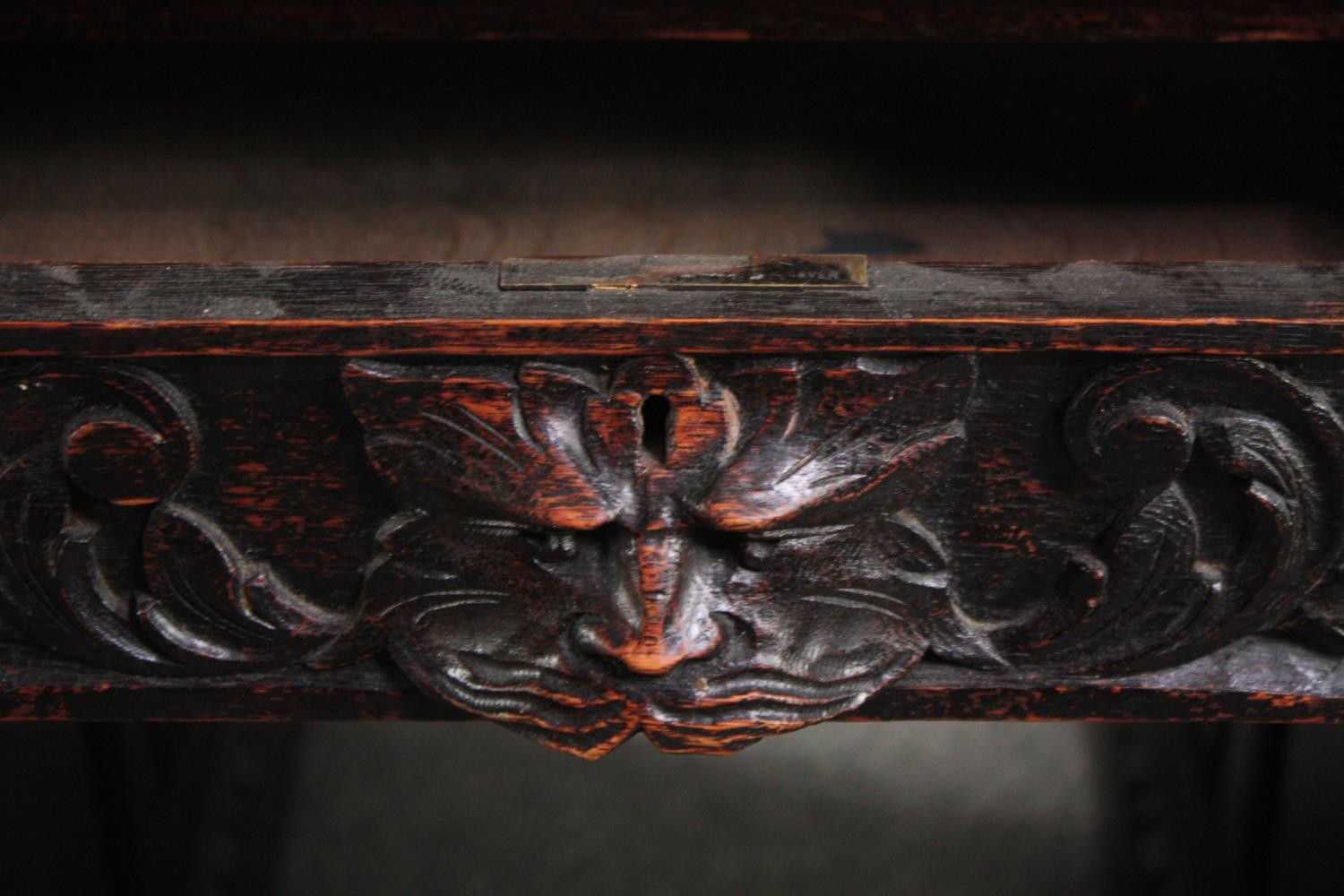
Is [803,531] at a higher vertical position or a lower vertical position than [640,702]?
higher

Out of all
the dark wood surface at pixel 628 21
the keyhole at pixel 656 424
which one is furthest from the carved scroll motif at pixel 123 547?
the dark wood surface at pixel 628 21

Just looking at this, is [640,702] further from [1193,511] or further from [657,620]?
[1193,511]

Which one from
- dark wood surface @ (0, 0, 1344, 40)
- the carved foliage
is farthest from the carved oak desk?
dark wood surface @ (0, 0, 1344, 40)

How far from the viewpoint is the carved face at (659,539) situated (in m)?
0.93

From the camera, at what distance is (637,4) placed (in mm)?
1228

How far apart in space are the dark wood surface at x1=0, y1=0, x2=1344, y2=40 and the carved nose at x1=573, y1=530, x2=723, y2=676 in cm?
44

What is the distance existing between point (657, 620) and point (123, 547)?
334 mm

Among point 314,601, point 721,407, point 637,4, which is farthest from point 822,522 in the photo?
point 637,4

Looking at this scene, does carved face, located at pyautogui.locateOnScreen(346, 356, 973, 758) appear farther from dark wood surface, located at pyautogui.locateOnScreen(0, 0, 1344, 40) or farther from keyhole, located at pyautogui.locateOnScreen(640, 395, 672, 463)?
dark wood surface, located at pyautogui.locateOnScreen(0, 0, 1344, 40)

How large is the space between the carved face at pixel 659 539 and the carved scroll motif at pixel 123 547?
8cm

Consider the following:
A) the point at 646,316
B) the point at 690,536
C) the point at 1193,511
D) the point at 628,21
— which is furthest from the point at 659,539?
the point at 628,21

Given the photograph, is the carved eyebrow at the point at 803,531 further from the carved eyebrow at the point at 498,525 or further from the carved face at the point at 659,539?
the carved eyebrow at the point at 498,525

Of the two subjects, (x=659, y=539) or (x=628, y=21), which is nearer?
(x=659, y=539)

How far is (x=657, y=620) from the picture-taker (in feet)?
3.24
